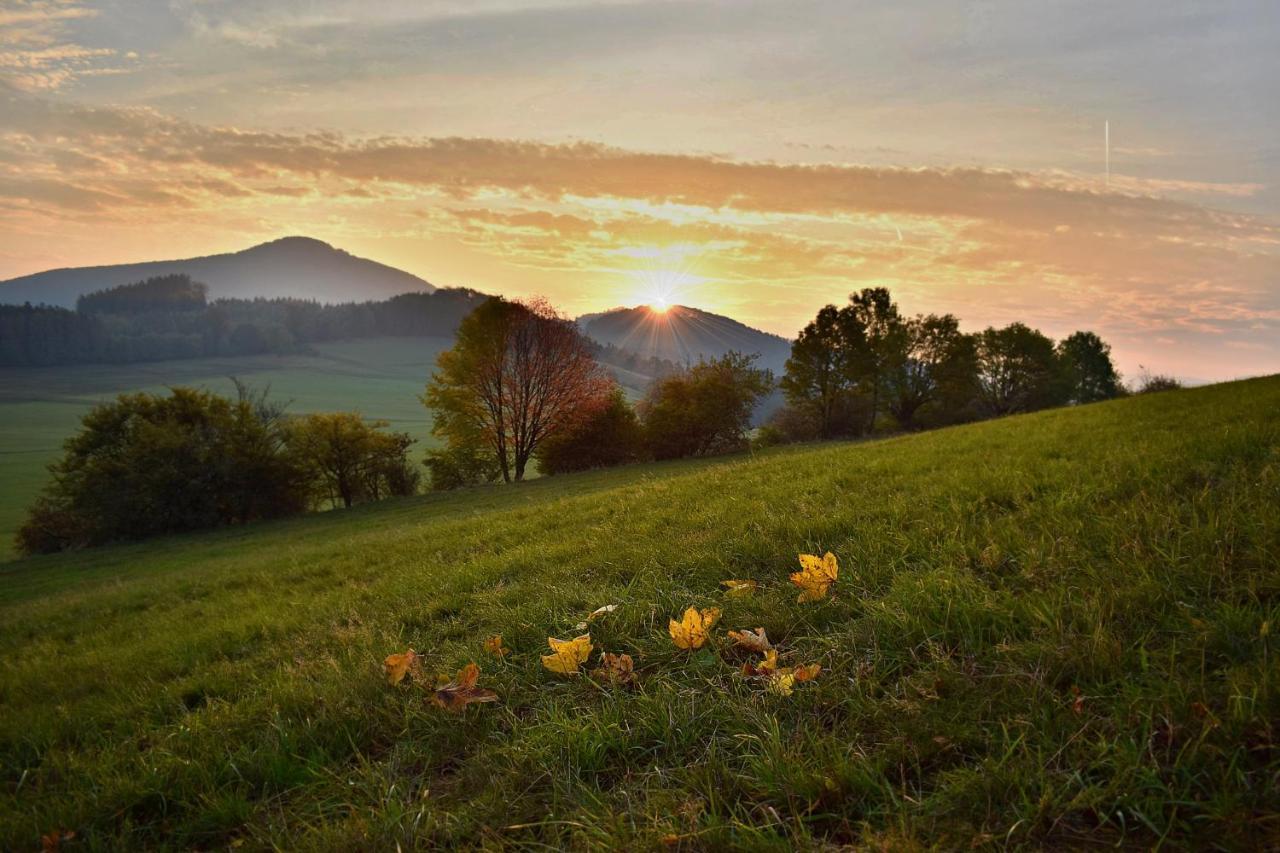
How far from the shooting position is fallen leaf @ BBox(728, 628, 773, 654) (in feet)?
10.4

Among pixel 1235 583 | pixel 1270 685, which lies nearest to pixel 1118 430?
pixel 1235 583

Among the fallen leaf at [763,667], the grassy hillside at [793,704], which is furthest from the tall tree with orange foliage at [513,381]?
the fallen leaf at [763,667]

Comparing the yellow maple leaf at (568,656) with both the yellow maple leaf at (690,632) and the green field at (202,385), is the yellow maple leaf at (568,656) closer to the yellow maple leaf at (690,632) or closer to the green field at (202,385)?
the yellow maple leaf at (690,632)

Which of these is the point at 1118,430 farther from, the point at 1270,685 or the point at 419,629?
the point at 419,629

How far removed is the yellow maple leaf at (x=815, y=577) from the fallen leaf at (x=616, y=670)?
3.73ft

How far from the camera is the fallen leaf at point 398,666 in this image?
351cm

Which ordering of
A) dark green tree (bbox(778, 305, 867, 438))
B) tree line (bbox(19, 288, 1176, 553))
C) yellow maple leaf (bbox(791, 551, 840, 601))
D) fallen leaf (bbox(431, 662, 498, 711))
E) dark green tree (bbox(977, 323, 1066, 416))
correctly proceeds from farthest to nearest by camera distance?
dark green tree (bbox(977, 323, 1066, 416)) < dark green tree (bbox(778, 305, 867, 438)) < tree line (bbox(19, 288, 1176, 553)) < yellow maple leaf (bbox(791, 551, 840, 601)) < fallen leaf (bbox(431, 662, 498, 711))

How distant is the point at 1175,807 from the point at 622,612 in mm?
2823

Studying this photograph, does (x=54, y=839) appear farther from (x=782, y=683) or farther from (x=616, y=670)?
(x=782, y=683)

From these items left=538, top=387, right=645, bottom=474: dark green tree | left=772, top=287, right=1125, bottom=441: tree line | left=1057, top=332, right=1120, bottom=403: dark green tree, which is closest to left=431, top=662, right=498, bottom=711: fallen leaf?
left=538, top=387, right=645, bottom=474: dark green tree

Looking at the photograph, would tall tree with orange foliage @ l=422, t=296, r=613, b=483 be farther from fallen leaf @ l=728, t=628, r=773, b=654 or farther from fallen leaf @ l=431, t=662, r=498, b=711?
fallen leaf @ l=728, t=628, r=773, b=654

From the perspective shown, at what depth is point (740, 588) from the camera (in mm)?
3979

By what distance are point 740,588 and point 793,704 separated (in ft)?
4.43

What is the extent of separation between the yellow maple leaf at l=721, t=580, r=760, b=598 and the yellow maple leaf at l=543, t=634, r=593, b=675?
1.11 metres
